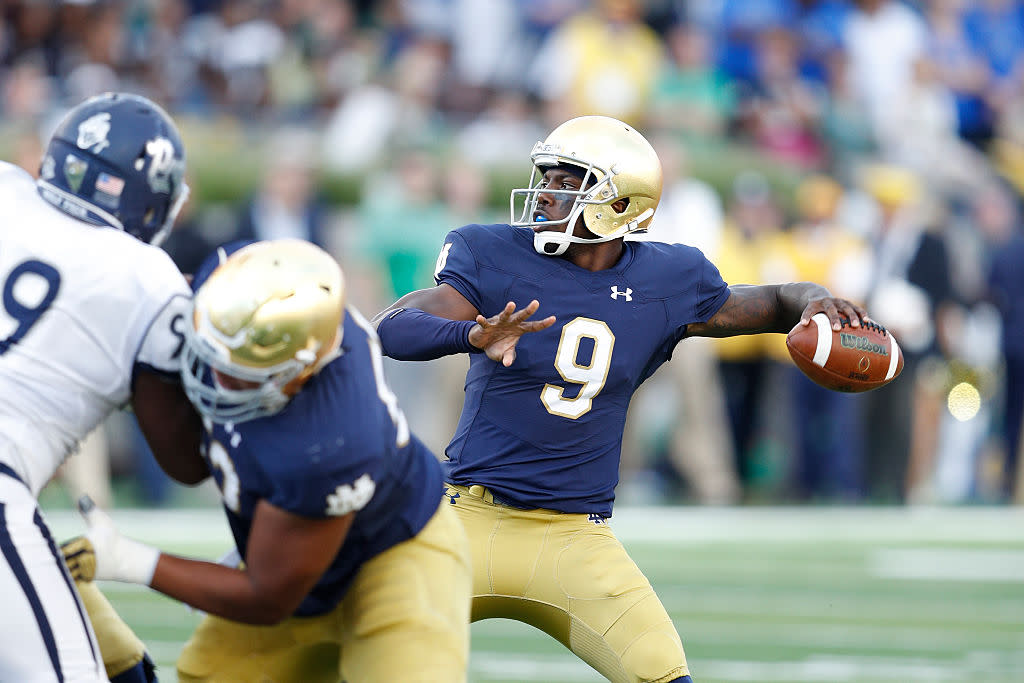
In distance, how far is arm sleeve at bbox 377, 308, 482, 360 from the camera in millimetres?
3279

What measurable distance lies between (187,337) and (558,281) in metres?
1.24

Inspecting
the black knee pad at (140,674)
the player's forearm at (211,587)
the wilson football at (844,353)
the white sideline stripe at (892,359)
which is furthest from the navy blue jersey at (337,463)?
the white sideline stripe at (892,359)

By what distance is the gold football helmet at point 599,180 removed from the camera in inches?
145

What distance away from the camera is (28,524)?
2.75 metres

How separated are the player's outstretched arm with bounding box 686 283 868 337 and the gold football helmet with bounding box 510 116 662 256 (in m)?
0.33

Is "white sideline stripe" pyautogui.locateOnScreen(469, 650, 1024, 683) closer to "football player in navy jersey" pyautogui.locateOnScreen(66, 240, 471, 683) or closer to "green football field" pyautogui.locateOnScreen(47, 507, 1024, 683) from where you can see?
"green football field" pyautogui.locateOnScreen(47, 507, 1024, 683)

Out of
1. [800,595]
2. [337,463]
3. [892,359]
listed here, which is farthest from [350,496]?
[800,595]

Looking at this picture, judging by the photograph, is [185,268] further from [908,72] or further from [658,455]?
[908,72]

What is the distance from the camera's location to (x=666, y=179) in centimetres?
877

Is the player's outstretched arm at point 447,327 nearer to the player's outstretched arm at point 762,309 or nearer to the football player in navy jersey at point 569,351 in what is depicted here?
the football player in navy jersey at point 569,351

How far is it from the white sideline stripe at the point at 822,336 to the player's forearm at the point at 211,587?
1.62 metres

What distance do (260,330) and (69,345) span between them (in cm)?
48

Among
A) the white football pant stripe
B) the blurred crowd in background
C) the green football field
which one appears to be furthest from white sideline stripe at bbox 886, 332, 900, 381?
the blurred crowd in background

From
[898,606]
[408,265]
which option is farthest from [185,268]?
[898,606]
